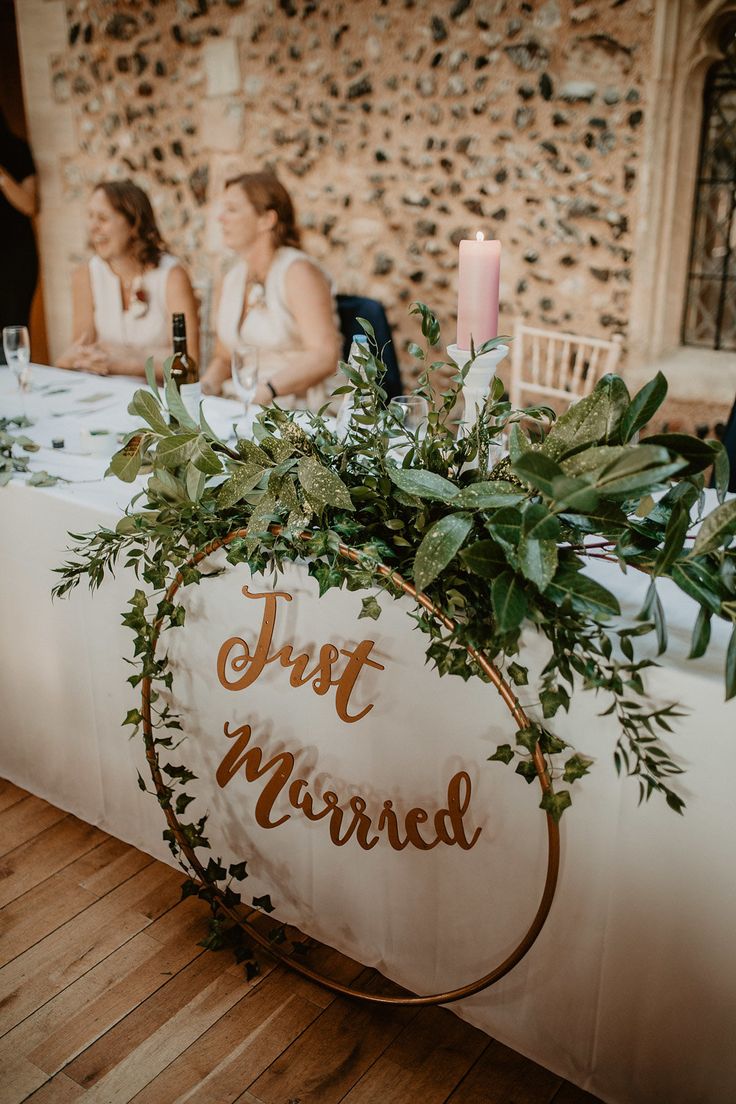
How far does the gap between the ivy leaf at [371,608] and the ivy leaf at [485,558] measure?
0.20 meters

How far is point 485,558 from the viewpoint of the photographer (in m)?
1.09

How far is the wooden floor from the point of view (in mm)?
1453

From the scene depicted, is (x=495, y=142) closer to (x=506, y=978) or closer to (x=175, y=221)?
(x=175, y=221)

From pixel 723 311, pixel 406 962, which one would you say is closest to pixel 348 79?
pixel 723 311

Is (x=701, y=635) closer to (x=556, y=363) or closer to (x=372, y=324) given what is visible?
(x=372, y=324)

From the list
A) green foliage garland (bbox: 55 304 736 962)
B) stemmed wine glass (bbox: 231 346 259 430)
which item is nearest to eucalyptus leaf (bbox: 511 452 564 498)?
green foliage garland (bbox: 55 304 736 962)

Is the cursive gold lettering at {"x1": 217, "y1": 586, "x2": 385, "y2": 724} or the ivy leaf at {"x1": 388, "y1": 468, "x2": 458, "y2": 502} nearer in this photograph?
the ivy leaf at {"x1": 388, "y1": 468, "x2": 458, "y2": 502}

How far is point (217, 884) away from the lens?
5.87ft

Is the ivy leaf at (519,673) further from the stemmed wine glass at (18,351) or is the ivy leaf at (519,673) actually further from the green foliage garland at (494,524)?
the stemmed wine glass at (18,351)

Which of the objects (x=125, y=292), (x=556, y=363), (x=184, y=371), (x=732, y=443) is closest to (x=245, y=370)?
(x=184, y=371)

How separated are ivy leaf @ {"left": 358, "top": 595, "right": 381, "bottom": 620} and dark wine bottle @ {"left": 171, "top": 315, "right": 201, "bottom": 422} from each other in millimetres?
762

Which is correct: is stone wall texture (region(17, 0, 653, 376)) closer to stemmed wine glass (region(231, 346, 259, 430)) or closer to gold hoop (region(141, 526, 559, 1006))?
stemmed wine glass (region(231, 346, 259, 430))

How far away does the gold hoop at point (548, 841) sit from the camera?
1.22 metres

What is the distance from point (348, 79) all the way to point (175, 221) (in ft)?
3.83
